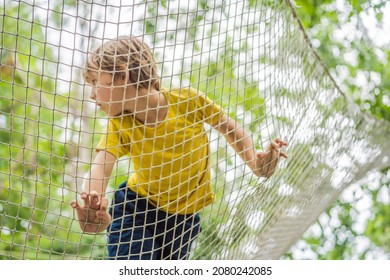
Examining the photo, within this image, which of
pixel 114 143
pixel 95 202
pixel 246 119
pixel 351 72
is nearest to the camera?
pixel 95 202

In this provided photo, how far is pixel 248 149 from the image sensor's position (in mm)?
1301

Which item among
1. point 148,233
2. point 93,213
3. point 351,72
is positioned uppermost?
point 93,213

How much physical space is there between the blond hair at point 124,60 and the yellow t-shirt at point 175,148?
7 centimetres

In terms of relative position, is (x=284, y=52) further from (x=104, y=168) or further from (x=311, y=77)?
(x=104, y=168)

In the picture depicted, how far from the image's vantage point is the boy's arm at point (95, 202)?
1.09m

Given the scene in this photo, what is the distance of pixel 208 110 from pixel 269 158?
141mm

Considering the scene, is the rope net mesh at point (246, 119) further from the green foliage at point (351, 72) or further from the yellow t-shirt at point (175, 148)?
the green foliage at point (351, 72)

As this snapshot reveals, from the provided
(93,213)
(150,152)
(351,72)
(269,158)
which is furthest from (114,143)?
(351,72)

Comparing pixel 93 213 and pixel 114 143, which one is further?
pixel 114 143

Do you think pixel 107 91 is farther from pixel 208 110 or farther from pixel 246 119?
pixel 246 119

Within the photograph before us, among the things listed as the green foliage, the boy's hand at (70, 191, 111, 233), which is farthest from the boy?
the green foliage
